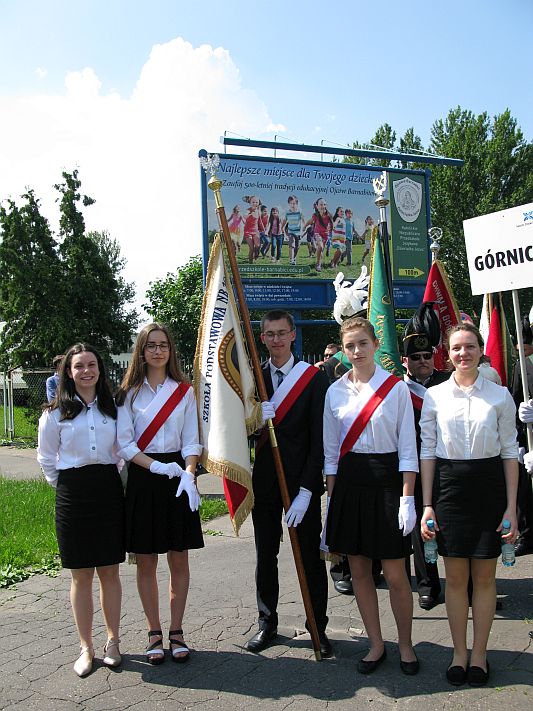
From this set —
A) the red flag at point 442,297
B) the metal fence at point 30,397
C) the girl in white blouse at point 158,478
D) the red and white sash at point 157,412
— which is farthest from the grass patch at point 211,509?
the metal fence at point 30,397

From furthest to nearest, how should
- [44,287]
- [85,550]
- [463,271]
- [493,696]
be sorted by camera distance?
[463,271]
[44,287]
[85,550]
[493,696]

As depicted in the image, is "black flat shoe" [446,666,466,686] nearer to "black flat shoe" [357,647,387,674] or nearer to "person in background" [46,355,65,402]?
"black flat shoe" [357,647,387,674]

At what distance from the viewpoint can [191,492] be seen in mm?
3848

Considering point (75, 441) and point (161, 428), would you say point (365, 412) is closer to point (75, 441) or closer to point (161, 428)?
point (161, 428)

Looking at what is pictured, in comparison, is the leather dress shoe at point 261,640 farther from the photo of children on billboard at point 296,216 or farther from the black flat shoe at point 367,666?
the photo of children on billboard at point 296,216

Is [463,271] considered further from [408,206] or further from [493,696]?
[493,696]

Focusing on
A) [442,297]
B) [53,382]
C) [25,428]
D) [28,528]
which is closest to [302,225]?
[53,382]

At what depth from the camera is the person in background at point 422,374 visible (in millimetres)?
4680

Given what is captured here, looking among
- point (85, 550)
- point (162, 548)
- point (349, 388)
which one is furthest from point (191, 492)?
point (349, 388)

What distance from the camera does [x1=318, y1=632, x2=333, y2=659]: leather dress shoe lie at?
12.9 ft

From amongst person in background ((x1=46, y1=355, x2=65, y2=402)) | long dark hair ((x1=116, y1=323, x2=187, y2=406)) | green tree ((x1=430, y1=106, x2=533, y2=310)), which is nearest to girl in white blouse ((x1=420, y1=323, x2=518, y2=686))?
long dark hair ((x1=116, y1=323, x2=187, y2=406))

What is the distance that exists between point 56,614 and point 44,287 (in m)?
13.6

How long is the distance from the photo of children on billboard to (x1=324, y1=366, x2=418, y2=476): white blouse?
798 centimetres

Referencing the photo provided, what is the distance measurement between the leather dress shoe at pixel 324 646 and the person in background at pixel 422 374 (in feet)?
3.32
